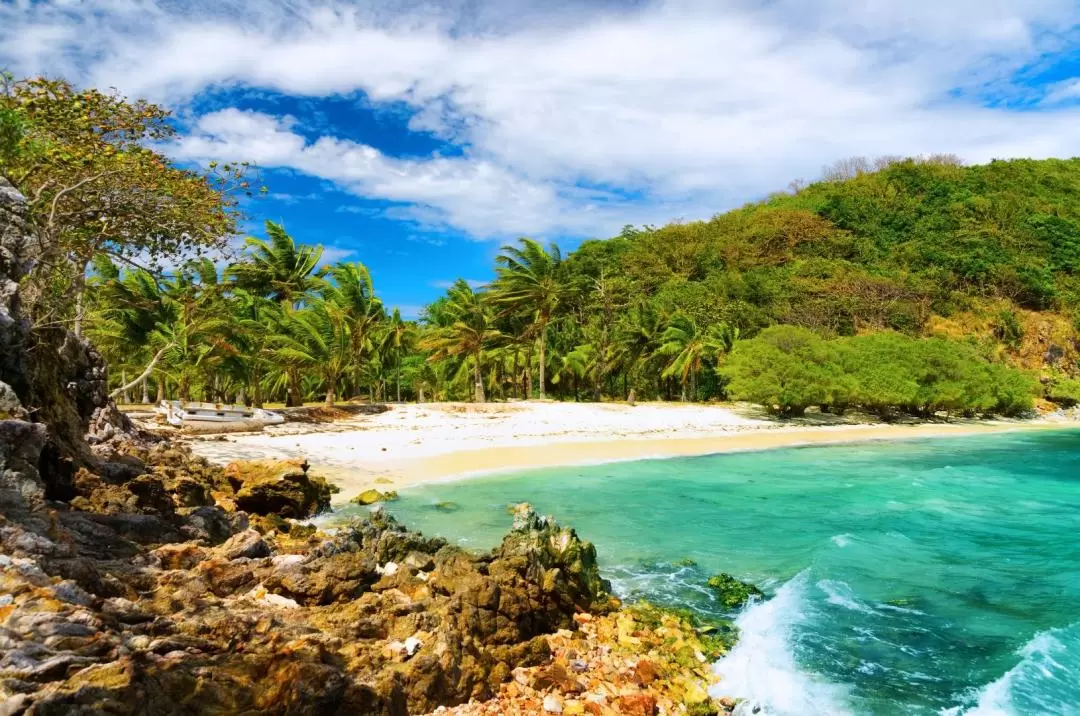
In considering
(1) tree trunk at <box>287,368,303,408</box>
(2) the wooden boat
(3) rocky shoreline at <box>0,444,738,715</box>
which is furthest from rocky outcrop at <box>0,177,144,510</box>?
(1) tree trunk at <box>287,368,303,408</box>

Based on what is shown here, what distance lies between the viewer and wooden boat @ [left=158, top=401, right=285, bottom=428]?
78.9 feet

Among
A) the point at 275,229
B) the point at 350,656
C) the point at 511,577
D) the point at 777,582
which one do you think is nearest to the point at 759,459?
the point at 777,582

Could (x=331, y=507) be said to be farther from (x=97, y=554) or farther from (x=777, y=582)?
(x=777, y=582)

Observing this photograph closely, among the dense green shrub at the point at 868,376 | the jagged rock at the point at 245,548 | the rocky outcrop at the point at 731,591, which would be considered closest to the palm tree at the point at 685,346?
the dense green shrub at the point at 868,376

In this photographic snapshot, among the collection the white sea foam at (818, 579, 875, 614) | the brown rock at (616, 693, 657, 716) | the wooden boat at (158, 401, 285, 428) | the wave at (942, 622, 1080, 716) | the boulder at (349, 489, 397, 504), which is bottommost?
the wave at (942, 622, 1080, 716)

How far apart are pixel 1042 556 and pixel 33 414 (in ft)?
59.1

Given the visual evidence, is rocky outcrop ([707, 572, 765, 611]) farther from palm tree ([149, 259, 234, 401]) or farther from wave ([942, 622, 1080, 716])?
palm tree ([149, 259, 234, 401])

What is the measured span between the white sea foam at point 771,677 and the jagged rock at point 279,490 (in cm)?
934

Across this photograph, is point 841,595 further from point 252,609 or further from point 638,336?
point 638,336

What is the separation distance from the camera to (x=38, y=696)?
3656mm

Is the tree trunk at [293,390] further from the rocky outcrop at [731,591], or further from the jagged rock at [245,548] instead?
the rocky outcrop at [731,591]

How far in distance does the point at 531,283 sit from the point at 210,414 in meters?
20.7

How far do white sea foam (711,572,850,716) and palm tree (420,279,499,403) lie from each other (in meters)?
29.9

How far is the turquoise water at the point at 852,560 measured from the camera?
7598 millimetres
